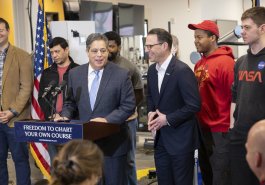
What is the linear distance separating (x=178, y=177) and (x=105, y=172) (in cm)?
55

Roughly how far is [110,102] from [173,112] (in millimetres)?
476

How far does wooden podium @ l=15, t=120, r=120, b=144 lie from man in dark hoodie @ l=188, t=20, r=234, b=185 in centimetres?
109

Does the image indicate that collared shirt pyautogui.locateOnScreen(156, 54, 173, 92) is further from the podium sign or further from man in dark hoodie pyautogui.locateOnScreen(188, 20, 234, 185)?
the podium sign

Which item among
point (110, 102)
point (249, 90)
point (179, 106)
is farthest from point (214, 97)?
point (110, 102)

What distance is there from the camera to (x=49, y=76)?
4.29 m

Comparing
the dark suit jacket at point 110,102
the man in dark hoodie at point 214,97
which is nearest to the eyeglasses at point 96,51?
the dark suit jacket at point 110,102

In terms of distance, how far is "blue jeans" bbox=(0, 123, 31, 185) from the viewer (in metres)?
4.32

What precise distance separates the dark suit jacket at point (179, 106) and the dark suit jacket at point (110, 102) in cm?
27

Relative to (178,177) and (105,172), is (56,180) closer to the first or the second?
(105,172)

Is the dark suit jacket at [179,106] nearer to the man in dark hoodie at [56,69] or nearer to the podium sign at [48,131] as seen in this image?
the podium sign at [48,131]

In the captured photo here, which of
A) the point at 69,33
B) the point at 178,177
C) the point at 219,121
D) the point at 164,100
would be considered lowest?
the point at 178,177

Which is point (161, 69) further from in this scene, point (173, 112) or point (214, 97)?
point (214, 97)

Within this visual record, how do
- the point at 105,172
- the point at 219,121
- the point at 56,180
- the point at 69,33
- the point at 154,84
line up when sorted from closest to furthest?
the point at 56,180 → the point at 105,172 → the point at 154,84 → the point at 219,121 → the point at 69,33

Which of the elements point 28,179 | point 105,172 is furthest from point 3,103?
point 105,172
